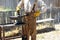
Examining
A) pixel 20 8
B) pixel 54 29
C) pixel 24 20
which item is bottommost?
pixel 54 29

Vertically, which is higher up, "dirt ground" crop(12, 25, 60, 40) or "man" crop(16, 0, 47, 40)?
"man" crop(16, 0, 47, 40)

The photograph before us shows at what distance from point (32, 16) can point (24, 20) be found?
6.5 inches

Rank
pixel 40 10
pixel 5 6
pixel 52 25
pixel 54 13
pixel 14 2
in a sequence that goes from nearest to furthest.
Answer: pixel 40 10 < pixel 5 6 < pixel 14 2 < pixel 52 25 < pixel 54 13

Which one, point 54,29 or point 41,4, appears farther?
point 54,29

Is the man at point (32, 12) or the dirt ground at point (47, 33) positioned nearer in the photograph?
the man at point (32, 12)

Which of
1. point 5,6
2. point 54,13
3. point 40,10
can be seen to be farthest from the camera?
point 54,13

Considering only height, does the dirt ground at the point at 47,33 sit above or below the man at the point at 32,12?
below

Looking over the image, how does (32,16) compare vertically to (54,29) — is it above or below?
above

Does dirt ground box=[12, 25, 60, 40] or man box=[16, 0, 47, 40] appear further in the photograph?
dirt ground box=[12, 25, 60, 40]

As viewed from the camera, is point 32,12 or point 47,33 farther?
point 47,33

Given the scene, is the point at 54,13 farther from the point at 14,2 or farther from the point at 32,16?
the point at 32,16

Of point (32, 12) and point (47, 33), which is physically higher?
point (32, 12)

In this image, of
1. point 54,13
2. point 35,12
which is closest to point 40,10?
point 35,12

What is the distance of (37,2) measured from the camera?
3020mm
